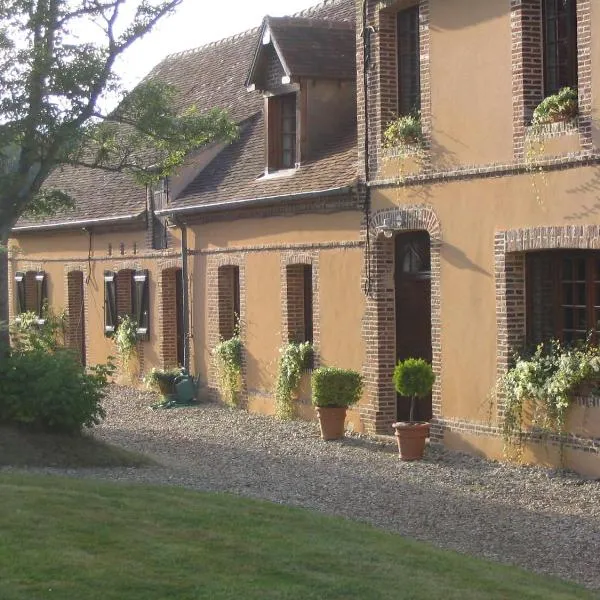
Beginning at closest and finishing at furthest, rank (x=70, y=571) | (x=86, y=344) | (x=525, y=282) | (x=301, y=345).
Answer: (x=70, y=571) < (x=525, y=282) < (x=301, y=345) < (x=86, y=344)

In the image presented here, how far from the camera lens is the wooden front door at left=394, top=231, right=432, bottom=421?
55.7 ft

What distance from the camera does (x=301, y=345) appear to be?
18.8 metres

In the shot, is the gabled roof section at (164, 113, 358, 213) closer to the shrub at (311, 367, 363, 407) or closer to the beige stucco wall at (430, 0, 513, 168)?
the beige stucco wall at (430, 0, 513, 168)

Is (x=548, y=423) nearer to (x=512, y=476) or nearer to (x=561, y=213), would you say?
(x=512, y=476)

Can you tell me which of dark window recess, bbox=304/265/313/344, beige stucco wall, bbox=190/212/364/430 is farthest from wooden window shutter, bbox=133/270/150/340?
dark window recess, bbox=304/265/313/344

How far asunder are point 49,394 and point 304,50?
7.93 m

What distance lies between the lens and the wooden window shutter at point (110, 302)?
25.2m

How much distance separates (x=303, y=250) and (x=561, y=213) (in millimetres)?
5716

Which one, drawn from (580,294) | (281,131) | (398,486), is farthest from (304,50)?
(398,486)

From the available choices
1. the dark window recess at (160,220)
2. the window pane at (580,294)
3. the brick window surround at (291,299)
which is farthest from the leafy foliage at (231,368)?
the window pane at (580,294)

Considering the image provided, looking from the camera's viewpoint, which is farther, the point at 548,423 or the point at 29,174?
the point at 29,174

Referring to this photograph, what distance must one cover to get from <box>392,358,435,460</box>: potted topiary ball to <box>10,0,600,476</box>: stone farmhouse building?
21.2 inches

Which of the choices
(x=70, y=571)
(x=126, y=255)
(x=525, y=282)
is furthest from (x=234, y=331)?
(x=70, y=571)

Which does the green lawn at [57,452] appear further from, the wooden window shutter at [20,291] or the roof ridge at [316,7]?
the wooden window shutter at [20,291]
